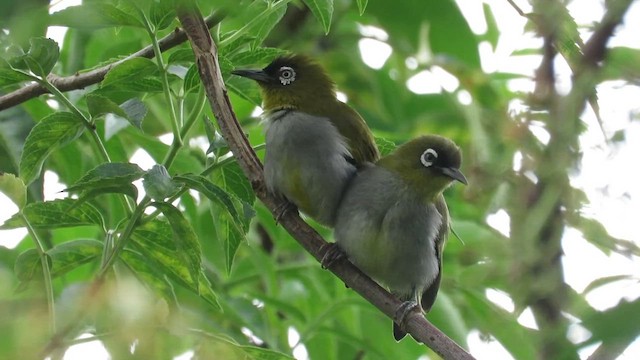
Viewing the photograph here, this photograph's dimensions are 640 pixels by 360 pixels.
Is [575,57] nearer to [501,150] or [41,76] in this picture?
[501,150]

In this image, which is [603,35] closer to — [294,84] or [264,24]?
[264,24]

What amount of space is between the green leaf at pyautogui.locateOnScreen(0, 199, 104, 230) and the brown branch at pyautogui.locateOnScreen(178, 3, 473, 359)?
1.30 feet

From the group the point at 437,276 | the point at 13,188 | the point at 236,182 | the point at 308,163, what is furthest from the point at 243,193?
the point at 437,276

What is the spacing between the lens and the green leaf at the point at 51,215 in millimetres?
2113

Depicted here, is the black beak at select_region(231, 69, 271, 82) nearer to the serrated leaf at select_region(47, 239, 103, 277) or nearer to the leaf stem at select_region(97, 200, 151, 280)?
the serrated leaf at select_region(47, 239, 103, 277)

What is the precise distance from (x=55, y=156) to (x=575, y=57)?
282cm

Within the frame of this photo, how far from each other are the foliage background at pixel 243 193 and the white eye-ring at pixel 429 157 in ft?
0.45

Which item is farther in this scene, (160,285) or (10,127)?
(10,127)

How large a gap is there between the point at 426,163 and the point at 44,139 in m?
1.43

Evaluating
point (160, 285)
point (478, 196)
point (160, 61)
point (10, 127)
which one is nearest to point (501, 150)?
point (478, 196)

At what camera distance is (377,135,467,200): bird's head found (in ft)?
10.2

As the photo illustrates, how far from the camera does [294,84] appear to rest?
11.4ft

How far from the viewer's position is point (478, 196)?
874 millimetres

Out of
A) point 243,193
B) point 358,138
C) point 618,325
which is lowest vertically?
point 618,325
